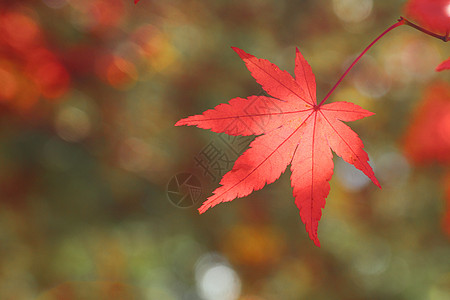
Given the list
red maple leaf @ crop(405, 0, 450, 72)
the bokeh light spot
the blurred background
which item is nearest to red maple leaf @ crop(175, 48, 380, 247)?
red maple leaf @ crop(405, 0, 450, 72)

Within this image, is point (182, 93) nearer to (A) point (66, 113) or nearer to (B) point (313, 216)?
(A) point (66, 113)

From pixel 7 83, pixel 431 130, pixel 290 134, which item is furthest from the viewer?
pixel 431 130

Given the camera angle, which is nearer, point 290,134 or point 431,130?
point 290,134

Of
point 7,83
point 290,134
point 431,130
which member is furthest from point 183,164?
point 431,130

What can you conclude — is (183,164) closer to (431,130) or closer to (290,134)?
(290,134)

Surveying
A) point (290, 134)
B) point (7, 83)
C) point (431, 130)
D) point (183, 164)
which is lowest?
point (431, 130)

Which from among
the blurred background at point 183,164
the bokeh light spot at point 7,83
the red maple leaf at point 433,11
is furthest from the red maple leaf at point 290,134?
the bokeh light spot at point 7,83
